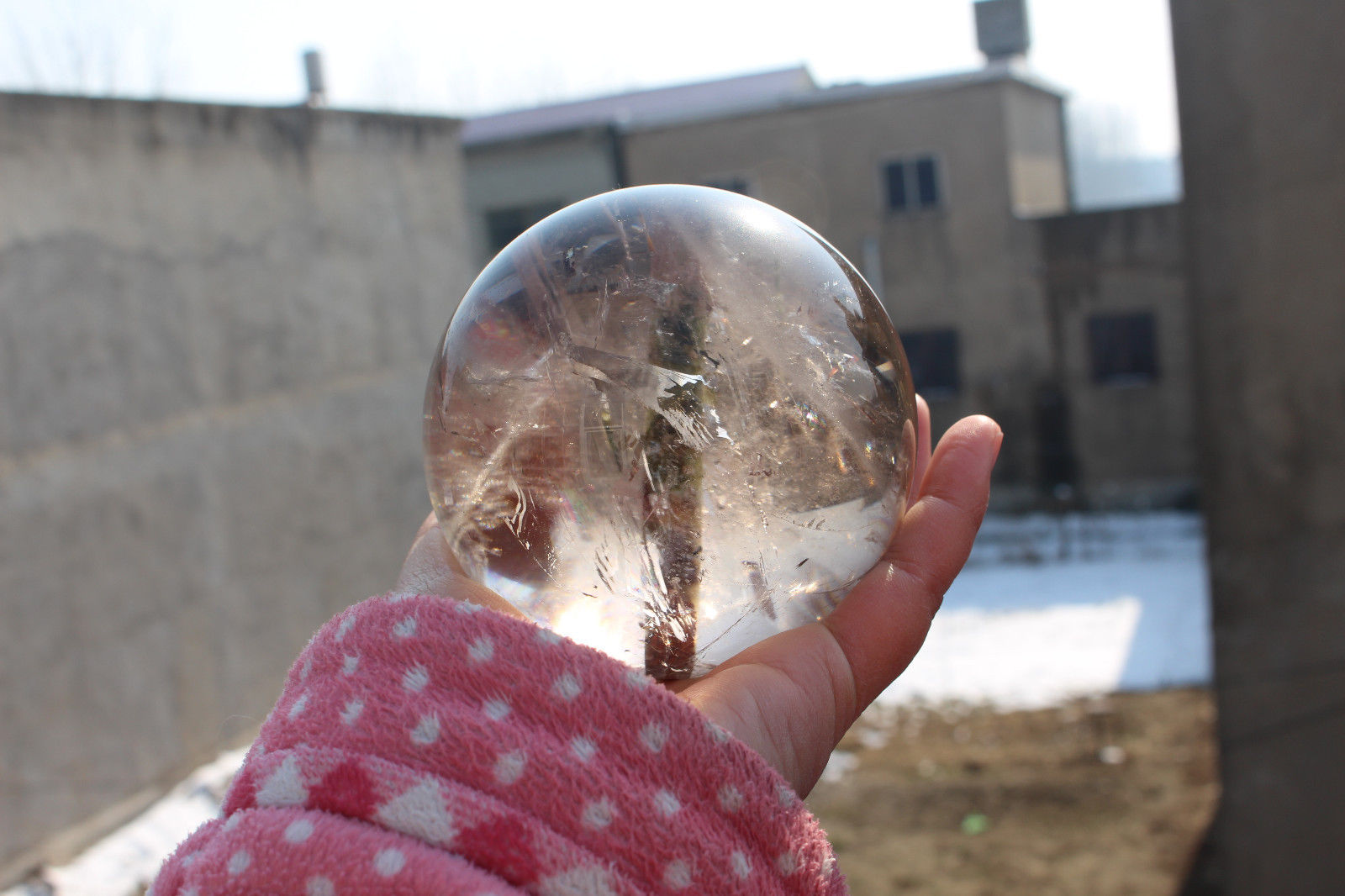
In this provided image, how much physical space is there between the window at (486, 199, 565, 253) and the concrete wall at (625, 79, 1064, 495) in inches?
54.7

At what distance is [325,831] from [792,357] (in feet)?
1.95

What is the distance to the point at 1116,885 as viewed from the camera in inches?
213

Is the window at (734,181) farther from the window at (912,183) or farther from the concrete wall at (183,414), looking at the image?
the concrete wall at (183,414)

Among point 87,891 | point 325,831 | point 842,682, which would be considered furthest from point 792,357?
point 87,891

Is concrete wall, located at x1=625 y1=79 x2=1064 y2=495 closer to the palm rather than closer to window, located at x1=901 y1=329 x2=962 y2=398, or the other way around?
window, located at x1=901 y1=329 x2=962 y2=398

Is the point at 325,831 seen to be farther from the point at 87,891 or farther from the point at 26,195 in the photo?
the point at 26,195

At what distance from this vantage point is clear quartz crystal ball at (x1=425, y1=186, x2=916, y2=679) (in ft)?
3.31

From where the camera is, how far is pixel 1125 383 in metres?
14.5

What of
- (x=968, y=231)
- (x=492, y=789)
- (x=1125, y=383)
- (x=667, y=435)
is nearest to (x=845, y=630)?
(x=667, y=435)

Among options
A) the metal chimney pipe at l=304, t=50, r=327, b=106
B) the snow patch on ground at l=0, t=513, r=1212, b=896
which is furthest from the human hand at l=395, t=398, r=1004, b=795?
the metal chimney pipe at l=304, t=50, r=327, b=106

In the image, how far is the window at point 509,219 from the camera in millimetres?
13702

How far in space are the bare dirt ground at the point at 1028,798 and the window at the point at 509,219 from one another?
27.5 ft

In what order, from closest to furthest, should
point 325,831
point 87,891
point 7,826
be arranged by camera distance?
point 325,831, point 87,891, point 7,826

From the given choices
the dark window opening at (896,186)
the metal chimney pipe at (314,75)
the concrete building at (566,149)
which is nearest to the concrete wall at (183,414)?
the metal chimney pipe at (314,75)
